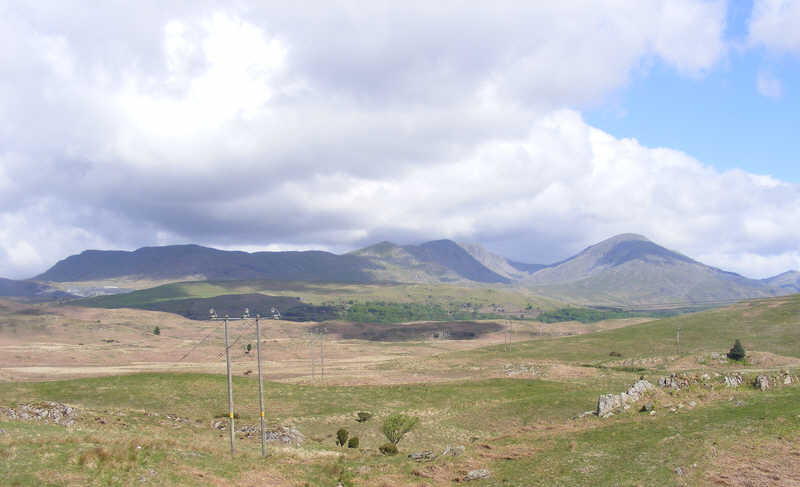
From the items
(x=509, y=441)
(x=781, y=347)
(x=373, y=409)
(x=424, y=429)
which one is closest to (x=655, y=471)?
(x=509, y=441)

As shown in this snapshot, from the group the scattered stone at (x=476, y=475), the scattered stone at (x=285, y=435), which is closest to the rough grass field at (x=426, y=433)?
the scattered stone at (x=476, y=475)

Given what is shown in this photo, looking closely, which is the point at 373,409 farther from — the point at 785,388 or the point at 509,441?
the point at 785,388

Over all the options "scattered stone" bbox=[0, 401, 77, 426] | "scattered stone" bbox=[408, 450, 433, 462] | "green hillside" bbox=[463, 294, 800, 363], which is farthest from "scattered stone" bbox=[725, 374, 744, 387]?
"green hillside" bbox=[463, 294, 800, 363]

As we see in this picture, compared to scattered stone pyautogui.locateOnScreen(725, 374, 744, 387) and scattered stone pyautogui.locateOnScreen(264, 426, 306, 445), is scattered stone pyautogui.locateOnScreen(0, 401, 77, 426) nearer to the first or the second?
scattered stone pyautogui.locateOnScreen(264, 426, 306, 445)

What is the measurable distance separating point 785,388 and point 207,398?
66.3 metres

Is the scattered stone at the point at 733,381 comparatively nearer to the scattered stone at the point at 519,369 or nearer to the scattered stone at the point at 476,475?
the scattered stone at the point at 476,475

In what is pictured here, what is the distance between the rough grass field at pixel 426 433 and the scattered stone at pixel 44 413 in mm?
1492

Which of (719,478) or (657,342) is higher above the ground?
(719,478)

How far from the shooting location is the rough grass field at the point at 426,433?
1100 inches

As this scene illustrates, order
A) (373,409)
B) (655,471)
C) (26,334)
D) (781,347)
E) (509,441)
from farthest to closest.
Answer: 1. (26,334)
2. (781,347)
3. (373,409)
4. (509,441)
5. (655,471)

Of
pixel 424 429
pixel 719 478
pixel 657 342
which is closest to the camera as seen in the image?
pixel 719 478

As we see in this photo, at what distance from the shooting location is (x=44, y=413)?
157 feet

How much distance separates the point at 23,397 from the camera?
60844 millimetres

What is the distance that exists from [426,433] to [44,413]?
3713 cm
